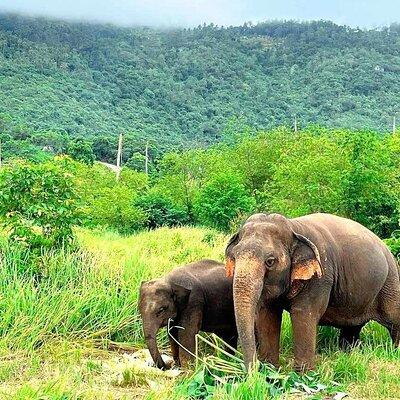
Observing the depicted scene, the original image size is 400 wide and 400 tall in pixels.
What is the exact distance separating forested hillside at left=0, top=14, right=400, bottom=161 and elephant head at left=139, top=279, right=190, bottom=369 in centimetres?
5598

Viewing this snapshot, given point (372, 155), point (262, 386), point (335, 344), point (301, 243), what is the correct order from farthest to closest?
1. point (372, 155)
2. point (335, 344)
3. point (301, 243)
4. point (262, 386)

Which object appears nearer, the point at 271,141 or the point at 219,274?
the point at 219,274

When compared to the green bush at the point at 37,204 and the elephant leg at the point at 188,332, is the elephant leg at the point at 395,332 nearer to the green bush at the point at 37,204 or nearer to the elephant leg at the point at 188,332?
the elephant leg at the point at 188,332

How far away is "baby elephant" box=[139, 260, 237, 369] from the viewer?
6.61m

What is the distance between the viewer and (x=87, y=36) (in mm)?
124500

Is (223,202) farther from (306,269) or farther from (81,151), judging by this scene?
(81,151)

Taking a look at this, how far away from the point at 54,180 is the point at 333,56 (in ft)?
322

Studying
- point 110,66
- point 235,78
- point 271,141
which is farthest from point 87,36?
point 271,141

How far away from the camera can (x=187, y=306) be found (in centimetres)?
690

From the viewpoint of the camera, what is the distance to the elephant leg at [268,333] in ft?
21.5

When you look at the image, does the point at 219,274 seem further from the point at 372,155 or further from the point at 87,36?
the point at 87,36

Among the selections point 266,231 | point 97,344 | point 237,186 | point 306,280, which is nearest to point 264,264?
point 266,231

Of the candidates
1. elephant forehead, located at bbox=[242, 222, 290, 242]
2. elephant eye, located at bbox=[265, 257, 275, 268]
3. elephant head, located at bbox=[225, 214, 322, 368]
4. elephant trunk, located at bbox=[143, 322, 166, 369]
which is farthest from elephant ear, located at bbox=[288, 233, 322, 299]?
elephant trunk, located at bbox=[143, 322, 166, 369]

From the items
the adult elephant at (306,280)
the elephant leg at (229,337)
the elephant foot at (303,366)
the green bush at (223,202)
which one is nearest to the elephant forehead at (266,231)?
the adult elephant at (306,280)
